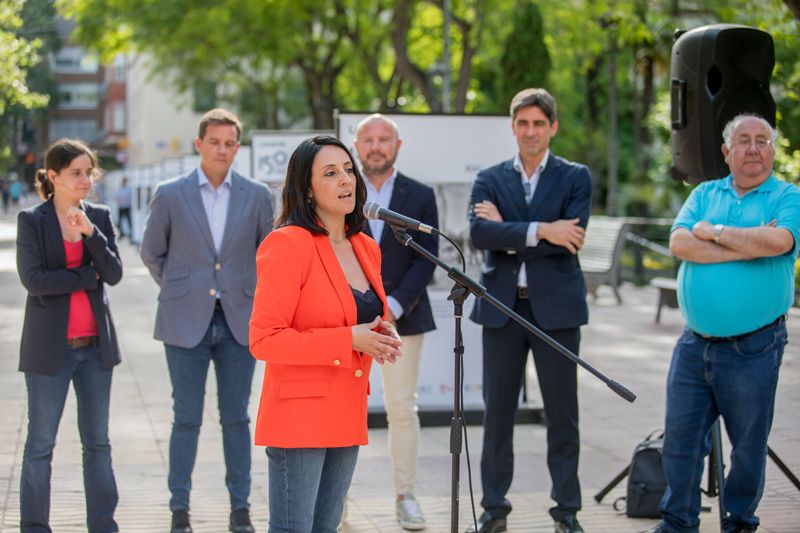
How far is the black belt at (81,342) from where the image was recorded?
5.58 meters

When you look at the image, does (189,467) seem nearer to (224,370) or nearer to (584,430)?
(224,370)

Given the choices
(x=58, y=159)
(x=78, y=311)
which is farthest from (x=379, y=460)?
(x=58, y=159)

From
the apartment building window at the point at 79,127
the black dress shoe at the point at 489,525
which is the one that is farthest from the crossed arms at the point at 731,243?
the apartment building window at the point at 79,127

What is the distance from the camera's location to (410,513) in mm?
6324

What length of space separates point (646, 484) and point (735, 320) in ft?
4.17

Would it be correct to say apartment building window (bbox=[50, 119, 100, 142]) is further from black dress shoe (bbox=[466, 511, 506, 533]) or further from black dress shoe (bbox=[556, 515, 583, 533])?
black dress shoe (bbox=[556, 515, 583, 533])

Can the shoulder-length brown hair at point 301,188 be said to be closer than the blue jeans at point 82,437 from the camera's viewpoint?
Yes

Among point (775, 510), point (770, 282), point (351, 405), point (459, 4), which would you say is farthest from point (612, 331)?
point (459, 4)

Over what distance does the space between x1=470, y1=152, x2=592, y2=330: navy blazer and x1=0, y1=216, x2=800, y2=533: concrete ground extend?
1.20m

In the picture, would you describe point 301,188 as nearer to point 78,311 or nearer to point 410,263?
point 78,311

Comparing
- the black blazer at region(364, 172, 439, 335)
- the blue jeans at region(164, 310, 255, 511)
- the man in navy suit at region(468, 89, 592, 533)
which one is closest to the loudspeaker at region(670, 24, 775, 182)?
the man in navy suit at region(468, 89, 592, 533)

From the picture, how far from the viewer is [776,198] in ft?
18.7

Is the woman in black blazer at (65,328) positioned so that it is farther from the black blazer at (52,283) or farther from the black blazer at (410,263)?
the black blazer at (410,263)

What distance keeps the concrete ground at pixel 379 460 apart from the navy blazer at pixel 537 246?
3.95ft
